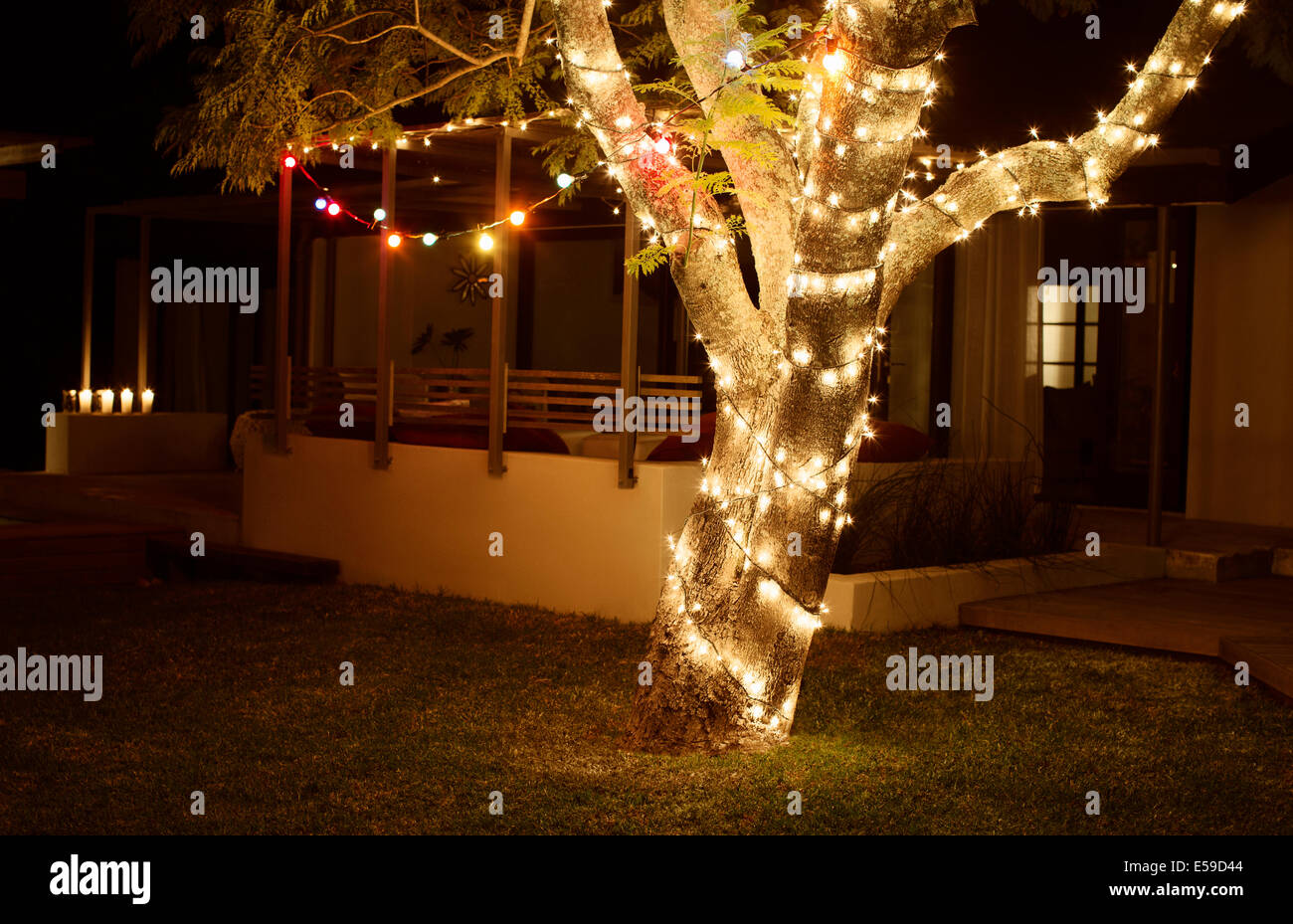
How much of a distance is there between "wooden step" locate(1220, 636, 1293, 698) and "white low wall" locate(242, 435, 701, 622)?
2.94 metres

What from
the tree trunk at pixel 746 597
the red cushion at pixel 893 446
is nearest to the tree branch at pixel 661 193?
the tree trunk at pixel 746 597

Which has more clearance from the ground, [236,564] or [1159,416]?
[1159,416]

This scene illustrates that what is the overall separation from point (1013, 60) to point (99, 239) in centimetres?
969

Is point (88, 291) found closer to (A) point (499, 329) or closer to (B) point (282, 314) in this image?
(B) point (282, 314)

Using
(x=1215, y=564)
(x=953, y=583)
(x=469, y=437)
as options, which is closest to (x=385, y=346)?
(x=469, y=437)

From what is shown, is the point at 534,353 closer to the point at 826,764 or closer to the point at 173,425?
the point at 173,425

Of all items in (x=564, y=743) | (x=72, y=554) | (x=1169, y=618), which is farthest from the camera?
(x=72, y=554)

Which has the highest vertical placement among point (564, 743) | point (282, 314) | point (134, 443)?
point (282, 314)

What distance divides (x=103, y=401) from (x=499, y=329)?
282 inches

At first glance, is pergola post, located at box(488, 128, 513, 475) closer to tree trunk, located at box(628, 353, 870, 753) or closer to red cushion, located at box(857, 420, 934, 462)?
red cushion, located at box(857, 420, 934, 462)

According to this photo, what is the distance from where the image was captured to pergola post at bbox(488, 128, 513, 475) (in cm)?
873

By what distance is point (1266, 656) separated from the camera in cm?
659
